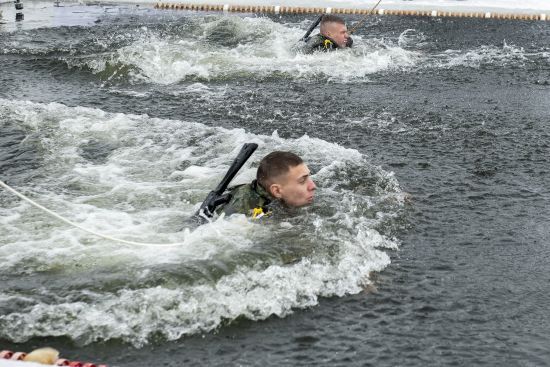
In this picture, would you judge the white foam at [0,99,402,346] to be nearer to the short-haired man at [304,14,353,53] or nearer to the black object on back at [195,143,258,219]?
the black object on back at [195,143,258,219]

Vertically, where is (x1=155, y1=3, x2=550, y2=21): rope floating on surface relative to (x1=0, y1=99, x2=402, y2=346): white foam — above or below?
above

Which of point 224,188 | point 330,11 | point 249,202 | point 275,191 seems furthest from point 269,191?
point 330,11

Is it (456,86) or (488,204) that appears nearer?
(488,204)

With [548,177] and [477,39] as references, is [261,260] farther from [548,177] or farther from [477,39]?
[477,39]

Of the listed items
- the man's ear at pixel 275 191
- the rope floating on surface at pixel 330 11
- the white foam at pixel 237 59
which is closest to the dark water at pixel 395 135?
the white foam at pixel 237 59

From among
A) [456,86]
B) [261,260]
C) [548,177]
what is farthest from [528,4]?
[261,260]

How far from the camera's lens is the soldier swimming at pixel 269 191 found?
6.16 metres

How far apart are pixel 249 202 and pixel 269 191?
0.59 feet

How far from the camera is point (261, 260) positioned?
5.70m

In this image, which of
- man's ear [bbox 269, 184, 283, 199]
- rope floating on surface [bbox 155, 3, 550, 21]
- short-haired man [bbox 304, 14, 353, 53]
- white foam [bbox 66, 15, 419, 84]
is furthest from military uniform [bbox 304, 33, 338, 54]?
man's ear [bbox 269, 184, 283, 199]

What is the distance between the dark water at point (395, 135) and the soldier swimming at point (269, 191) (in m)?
0.83

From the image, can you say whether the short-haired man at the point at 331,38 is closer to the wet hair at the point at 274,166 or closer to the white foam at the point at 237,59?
the white foam at the point at 237,59

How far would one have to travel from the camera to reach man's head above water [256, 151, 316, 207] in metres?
6.15

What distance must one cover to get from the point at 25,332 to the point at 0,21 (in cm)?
1182
